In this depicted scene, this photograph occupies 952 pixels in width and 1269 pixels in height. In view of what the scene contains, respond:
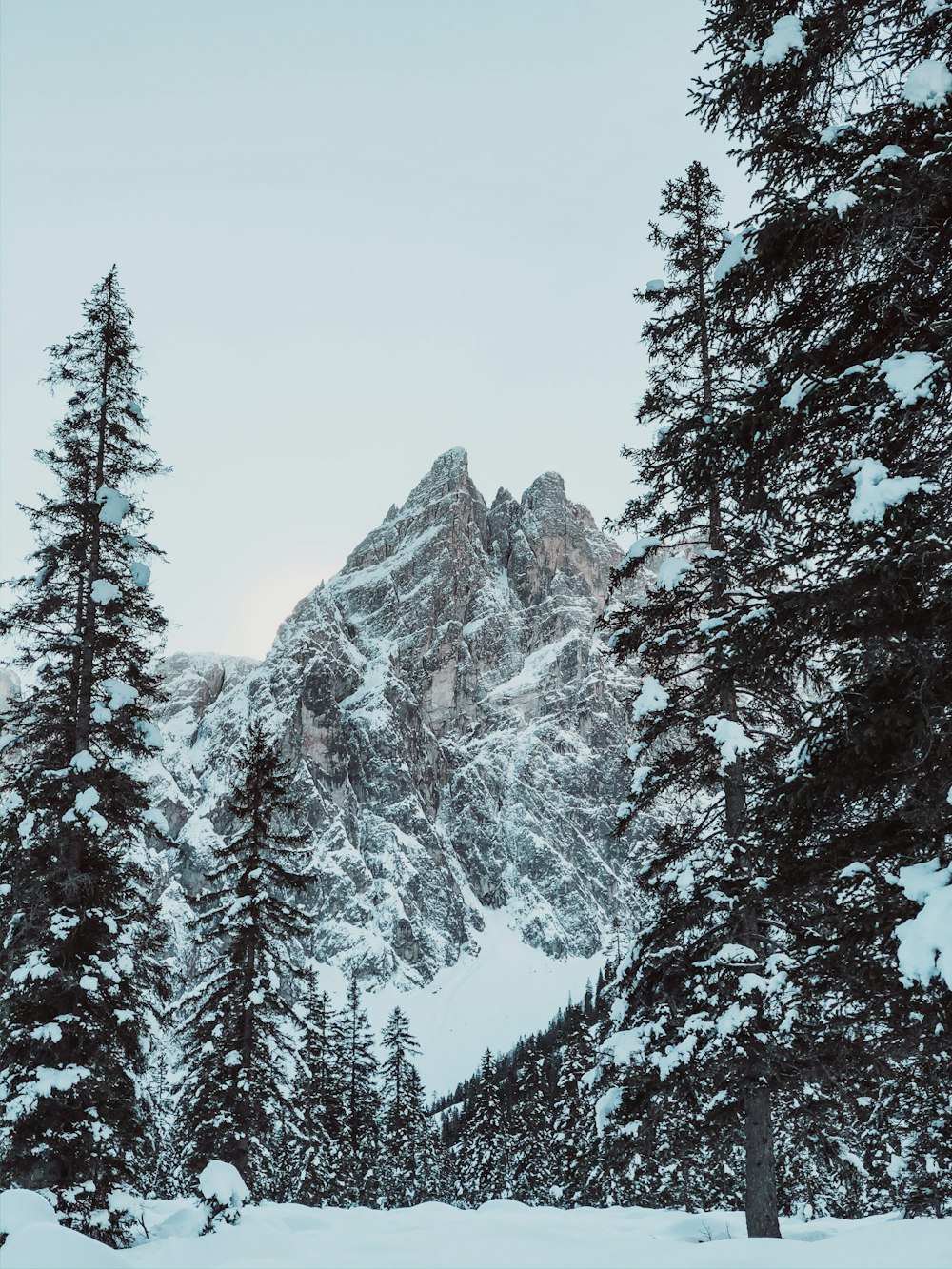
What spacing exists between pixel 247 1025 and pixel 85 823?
8.30 metres

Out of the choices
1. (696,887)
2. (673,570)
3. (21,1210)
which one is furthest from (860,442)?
(21,1210)

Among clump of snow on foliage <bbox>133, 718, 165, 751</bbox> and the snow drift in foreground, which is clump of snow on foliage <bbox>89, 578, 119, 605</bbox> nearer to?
clump of snow on foliage <bbox>133, 718, 165, 751</bbox>

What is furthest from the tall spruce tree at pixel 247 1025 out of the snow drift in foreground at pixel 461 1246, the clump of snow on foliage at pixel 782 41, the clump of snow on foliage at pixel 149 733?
the clump of snow on foliage at pixel 782 41

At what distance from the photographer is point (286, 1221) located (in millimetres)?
8961

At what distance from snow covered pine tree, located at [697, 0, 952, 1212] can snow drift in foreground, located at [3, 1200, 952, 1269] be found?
4.02 feet

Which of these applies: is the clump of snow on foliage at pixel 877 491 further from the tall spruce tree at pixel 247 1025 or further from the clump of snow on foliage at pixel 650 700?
the tall spruce tree at pixel 247 1025

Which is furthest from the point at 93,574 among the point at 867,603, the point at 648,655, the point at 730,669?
the point at 867,603

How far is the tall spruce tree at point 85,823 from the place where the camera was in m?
11.9

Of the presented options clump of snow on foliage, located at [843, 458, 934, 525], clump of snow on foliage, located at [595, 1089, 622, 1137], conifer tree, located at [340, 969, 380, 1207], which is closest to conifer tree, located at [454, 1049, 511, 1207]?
conifer tree, located at [340, 969, 380, 1207]

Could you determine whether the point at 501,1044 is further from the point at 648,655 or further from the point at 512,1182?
the point at 648,655

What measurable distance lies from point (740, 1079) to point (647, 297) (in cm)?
1120

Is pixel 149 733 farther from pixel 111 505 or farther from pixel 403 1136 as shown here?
pixel 403 1136

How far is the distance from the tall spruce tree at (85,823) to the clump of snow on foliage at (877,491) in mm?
11797

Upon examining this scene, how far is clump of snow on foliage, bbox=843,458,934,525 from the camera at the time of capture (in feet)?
16.0
